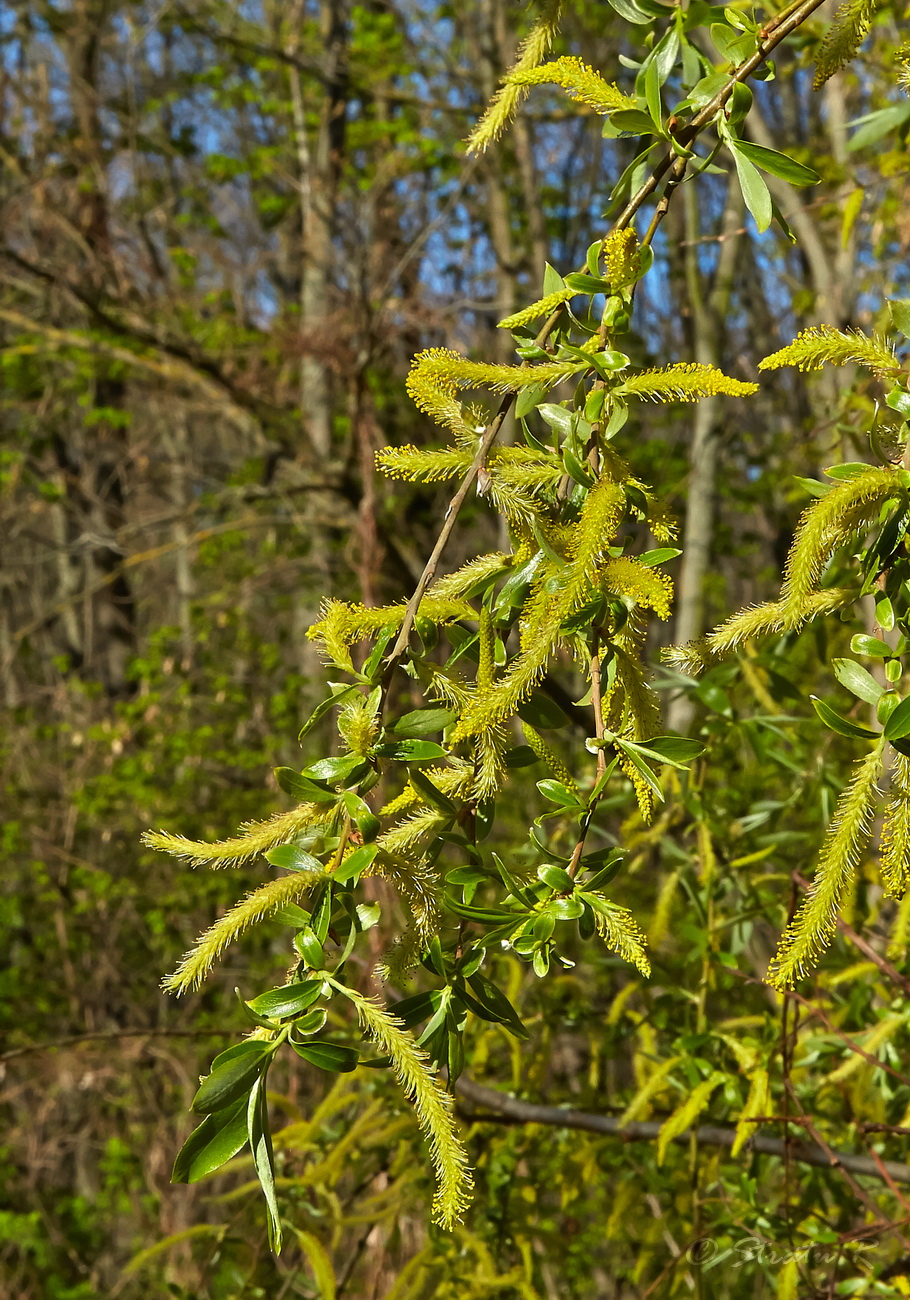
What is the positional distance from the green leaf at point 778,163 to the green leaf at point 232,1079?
79 centimetres

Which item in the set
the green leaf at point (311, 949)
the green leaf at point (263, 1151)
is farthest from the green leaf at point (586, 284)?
the green leaf at point (263, 1151)

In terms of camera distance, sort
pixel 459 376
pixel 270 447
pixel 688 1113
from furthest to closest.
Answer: pixel 270 447 < pixel 688 1113 < pixel 459 376

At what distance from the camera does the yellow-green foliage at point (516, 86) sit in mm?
1057

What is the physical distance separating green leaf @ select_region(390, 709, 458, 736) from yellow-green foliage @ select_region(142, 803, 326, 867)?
0.09 metres

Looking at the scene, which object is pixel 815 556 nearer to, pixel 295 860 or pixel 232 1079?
pixel 295 860

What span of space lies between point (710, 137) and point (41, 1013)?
24.6 feet

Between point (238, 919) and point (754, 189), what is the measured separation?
27.6 inches

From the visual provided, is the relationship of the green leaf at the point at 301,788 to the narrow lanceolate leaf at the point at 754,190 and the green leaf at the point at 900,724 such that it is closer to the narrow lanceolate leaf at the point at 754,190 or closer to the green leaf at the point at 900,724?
the green leaf at the point at 900,724

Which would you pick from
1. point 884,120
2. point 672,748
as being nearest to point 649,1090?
point 672,748

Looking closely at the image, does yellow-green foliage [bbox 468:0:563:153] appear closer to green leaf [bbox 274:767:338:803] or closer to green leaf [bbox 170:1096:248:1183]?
green leaf [bbox 274:767:338:803]

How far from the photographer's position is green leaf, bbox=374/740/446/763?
0.85 meters

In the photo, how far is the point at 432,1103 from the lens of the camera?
767mm

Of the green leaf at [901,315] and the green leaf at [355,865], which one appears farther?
the green leaf at [901,315]

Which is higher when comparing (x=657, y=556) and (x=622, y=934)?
(x=657, y=556)
